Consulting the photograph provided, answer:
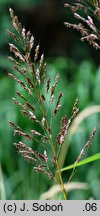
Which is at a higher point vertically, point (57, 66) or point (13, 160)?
point (57, 66)

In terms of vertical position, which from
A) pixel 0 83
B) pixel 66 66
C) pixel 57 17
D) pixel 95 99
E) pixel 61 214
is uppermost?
pixel 57 17

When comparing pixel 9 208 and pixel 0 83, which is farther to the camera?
pixel 0 83

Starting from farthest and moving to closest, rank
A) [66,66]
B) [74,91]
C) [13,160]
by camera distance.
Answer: [66,66] < [74,91] < [13,160]

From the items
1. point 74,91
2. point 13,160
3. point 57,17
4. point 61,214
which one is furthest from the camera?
point 57,17

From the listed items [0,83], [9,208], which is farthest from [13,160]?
[9,208]

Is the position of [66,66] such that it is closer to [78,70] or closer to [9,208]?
[78,70]

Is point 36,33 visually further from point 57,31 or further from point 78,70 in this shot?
point 78,70
